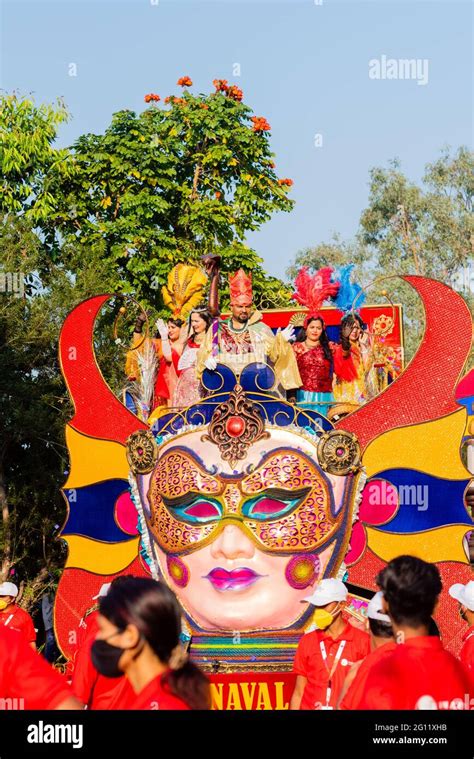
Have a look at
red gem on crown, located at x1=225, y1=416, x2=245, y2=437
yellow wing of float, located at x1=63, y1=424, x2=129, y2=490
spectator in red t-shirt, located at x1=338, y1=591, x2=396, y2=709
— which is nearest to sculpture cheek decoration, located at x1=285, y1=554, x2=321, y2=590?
red gem on crown, located at x1=225, y1=416, x2=245, y2=437

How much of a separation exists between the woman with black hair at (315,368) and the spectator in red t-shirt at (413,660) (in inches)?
243

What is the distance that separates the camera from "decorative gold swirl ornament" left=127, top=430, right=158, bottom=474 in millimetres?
11211

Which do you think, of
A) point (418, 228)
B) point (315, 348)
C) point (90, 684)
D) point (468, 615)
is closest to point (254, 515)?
point (315, 348)

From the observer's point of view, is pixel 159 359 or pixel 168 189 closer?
pixel 159 359

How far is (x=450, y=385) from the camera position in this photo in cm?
1084

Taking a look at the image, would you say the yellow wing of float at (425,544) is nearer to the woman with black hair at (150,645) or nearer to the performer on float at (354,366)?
the performer on float at (354,366)

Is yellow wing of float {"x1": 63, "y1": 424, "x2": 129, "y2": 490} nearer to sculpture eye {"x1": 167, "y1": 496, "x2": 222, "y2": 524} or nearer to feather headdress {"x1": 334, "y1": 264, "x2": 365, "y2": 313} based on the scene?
sculpture eye {"x1": 167, "y1": 496, "x2": 222, "y2": 524}

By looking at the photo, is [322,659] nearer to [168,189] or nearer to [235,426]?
[235,426]

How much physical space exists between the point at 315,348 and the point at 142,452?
179cm

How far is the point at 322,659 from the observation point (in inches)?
291
